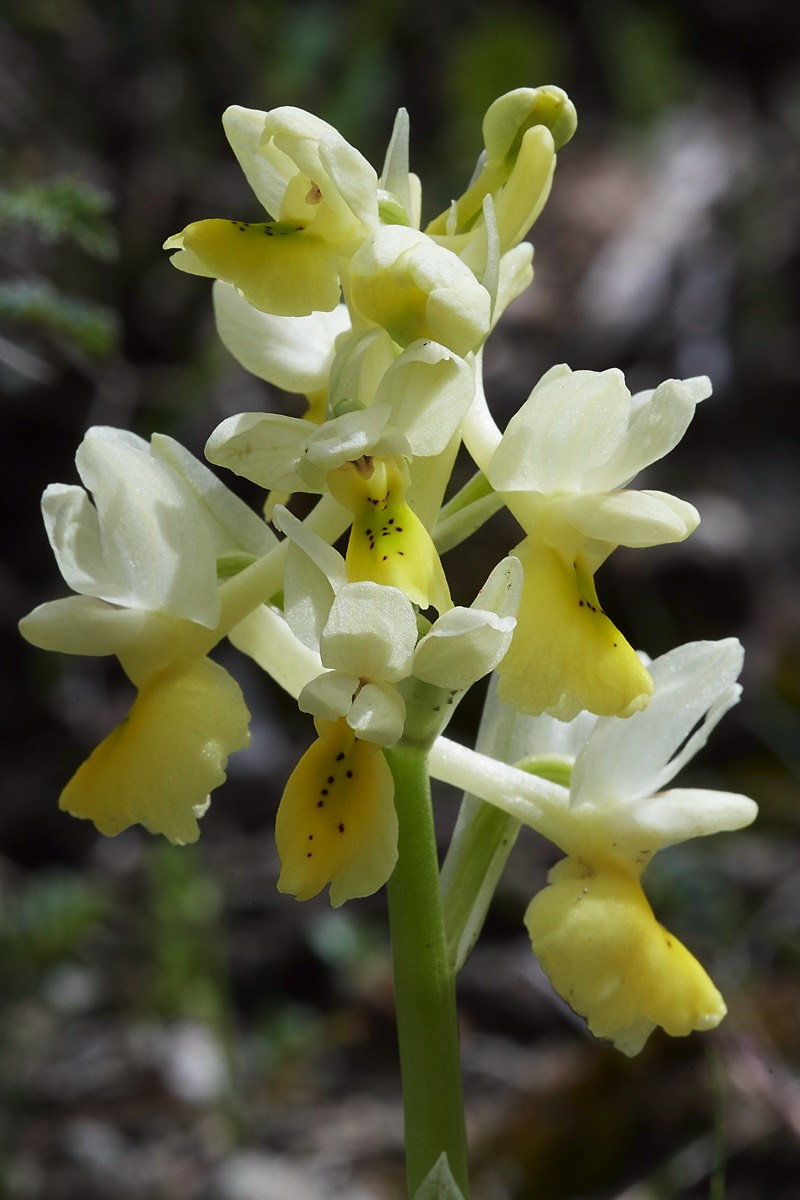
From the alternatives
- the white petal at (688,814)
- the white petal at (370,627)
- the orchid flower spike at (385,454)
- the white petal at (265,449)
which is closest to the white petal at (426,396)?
the orchid flower spike at (385,454)

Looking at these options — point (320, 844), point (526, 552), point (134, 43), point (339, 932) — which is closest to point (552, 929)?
point (320, 844)

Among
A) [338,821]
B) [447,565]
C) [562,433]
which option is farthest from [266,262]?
[447,565]

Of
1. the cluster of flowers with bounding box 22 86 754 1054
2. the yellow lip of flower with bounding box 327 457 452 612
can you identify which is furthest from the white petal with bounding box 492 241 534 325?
the yellow lip of flower with bounding box 327 457 452 612

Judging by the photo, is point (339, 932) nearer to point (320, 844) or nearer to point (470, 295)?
point (320, 844)

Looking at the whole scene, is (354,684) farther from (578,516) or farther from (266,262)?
(266,262)

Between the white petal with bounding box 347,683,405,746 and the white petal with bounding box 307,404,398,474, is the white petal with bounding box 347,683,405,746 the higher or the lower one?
the lower one

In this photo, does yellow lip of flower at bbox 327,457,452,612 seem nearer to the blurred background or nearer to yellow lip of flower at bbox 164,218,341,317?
yellow lip of flower at bbox 164,218,341,317

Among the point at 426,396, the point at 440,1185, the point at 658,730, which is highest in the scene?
the point at 426,396
